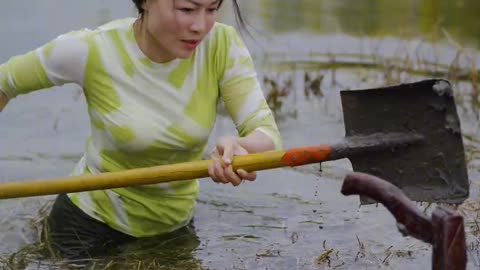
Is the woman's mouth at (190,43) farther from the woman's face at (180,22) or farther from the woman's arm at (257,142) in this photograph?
the woman's arm at (257,142)

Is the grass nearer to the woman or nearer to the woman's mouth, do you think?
the woman

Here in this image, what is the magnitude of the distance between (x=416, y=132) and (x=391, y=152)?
0.11 meters

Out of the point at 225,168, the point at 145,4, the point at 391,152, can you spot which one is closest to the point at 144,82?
the point at 145,4

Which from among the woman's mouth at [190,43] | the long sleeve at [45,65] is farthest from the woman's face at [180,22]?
the long sleeve at [45,65]

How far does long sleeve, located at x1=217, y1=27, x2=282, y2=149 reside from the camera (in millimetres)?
3754

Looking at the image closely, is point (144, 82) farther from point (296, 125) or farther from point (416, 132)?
point (296, 125)

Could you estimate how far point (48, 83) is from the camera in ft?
13.2

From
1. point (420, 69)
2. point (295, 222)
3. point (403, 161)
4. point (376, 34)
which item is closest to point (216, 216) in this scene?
point (295, 222)

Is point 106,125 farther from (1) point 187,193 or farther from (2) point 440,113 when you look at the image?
(2) point 440,113

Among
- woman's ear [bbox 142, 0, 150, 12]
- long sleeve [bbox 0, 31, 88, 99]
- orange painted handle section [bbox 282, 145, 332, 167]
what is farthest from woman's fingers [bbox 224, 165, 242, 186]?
long sleeve [bbox 0, 31, 88, 99]

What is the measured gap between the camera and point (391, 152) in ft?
11.2

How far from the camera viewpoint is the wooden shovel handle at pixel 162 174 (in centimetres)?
331

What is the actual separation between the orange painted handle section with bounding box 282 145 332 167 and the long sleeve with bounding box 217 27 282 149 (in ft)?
1.22

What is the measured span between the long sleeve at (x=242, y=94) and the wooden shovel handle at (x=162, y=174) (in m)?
0.36
